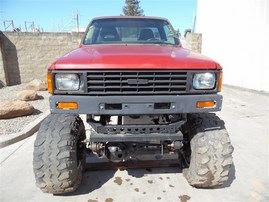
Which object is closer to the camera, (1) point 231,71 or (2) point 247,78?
(2) point 247,78

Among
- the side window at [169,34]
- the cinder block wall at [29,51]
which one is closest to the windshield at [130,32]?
the side window at [169,34]

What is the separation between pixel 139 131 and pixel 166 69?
2.29 ft

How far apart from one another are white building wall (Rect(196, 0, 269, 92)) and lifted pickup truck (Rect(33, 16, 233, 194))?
7326 mm

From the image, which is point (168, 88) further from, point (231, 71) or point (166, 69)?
point (231, 71)

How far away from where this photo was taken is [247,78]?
955 cm

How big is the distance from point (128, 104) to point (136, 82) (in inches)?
8.8

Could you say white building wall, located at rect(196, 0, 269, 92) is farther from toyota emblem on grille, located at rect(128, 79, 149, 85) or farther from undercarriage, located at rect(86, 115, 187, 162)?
toyota emblem on grille, located at rect(128, 79, 149, 85)

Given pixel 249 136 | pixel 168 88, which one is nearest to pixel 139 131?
pixel 168 88

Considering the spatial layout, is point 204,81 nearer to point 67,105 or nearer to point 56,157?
point 67,105

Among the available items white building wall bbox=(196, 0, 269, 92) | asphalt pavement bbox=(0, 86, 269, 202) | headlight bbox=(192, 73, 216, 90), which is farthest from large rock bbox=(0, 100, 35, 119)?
white building wall bbox=(196, 0, 269, 92)

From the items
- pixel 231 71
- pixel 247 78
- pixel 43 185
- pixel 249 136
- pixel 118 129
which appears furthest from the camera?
pixel 231 71

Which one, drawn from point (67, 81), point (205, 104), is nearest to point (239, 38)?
point (205, 104)

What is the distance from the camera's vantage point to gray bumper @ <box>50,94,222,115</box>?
218cm

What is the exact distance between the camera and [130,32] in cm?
360
